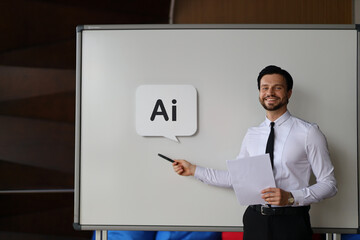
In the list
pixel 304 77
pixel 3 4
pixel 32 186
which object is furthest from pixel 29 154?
pixel 304 77

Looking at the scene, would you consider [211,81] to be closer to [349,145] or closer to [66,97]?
[349,145]

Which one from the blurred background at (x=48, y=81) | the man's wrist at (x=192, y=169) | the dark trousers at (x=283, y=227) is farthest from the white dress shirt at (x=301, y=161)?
the blurred background at (x=48, y=81)

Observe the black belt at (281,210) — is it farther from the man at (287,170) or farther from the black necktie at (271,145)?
the black necktie at (271,145)

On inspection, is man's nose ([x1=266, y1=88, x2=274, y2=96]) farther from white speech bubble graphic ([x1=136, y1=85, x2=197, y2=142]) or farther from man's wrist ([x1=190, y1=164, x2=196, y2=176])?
man's wrist ([x1=190, y1=164, x2=196, y2=176])

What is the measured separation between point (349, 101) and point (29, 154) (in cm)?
288

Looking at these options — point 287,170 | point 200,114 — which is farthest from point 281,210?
point 200,114

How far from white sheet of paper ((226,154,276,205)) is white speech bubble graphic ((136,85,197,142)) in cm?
39

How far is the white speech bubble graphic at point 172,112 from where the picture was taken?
212 centimetres

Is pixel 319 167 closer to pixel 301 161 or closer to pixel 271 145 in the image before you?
pixel 301 161

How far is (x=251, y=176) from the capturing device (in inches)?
72.1

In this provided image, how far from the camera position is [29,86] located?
3602 mm

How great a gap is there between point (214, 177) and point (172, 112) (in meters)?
0.44

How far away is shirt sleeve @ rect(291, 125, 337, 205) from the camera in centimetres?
176

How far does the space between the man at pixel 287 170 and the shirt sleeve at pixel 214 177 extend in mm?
209
